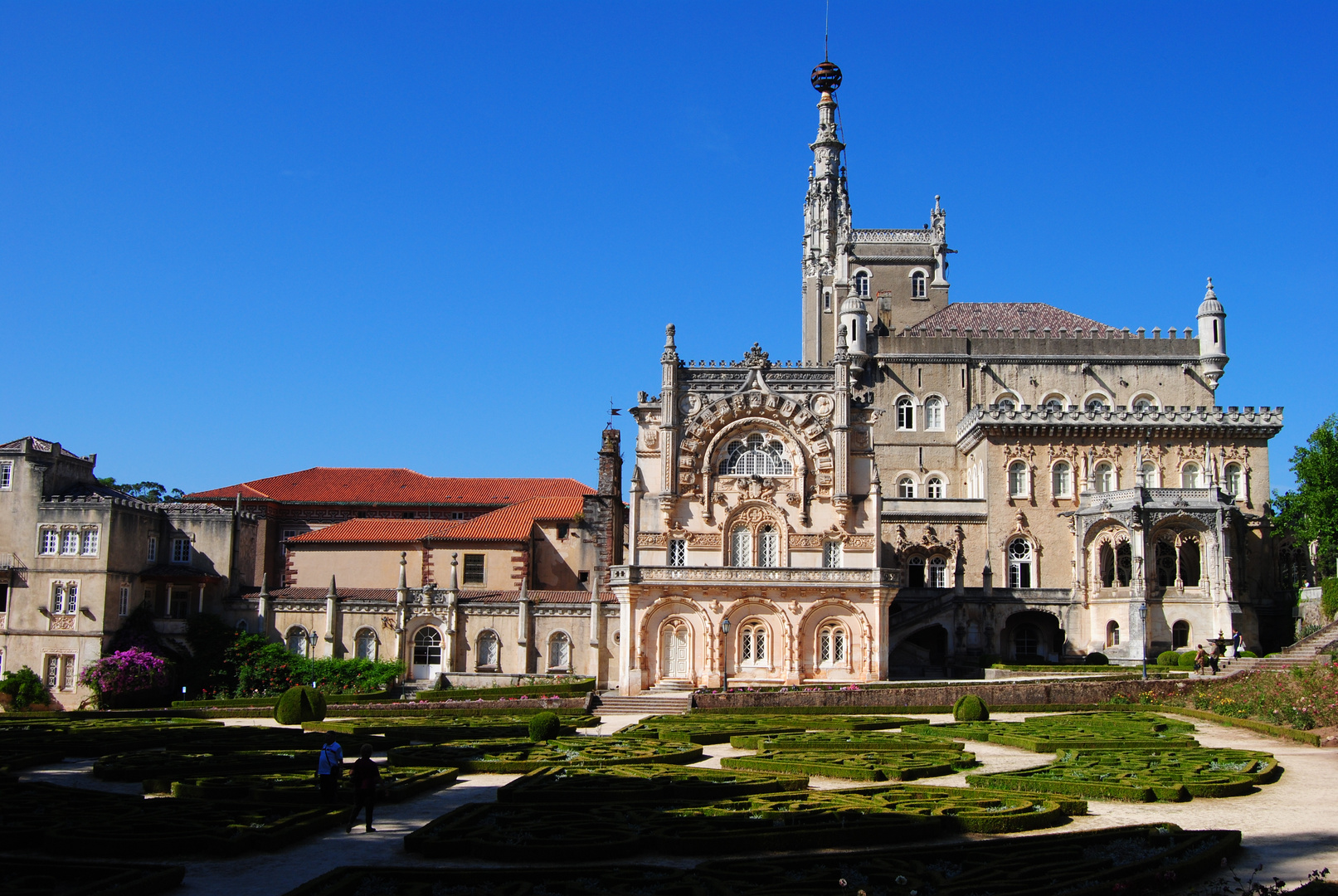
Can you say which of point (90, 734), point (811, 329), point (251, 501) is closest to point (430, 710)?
point (90, 734)

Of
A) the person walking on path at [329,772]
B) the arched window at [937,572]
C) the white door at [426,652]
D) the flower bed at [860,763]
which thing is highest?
the arched window at [937,572]

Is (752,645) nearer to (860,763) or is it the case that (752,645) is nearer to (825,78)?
(860,763)

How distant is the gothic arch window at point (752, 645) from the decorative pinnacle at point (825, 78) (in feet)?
169

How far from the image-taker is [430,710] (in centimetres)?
4231

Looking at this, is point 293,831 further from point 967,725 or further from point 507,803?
point 967,725

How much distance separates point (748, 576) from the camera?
168ft

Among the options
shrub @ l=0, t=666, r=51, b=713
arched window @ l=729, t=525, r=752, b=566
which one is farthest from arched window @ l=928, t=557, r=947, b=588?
shrub @ l=0, t=666, r=51, b=713

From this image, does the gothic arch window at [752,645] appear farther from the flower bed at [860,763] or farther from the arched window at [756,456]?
the flower bed at [860,763]

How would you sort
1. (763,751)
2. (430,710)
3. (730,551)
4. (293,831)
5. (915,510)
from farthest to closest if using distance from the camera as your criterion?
(915,510)
(730,551)
(430,710)
(763,751)
(293,831)

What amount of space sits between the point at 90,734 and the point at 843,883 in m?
27.2

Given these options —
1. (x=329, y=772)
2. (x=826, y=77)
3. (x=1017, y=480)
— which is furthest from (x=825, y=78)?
(x=329, y=772)

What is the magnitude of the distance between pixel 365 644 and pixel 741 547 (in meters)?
18.5

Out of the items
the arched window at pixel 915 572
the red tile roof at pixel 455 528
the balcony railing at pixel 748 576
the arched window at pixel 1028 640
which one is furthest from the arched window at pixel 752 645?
the arched window at pixel 1028 640

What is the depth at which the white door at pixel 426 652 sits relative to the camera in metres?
55.6
